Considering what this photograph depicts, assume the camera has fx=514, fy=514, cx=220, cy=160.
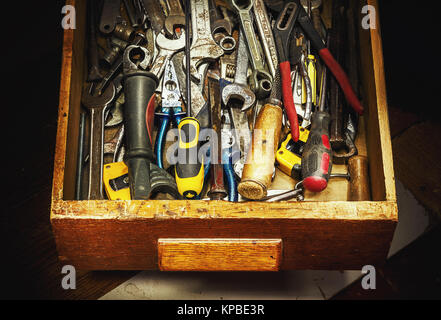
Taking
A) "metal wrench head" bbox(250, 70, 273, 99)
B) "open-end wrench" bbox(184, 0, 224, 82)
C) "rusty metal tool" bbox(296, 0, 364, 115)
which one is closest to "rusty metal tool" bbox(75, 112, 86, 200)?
"open-end wrench" bbox(184, 0, 224, 82)

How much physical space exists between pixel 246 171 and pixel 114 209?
23 centimetres

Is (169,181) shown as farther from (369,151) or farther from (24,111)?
(24,111)

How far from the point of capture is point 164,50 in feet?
3.58

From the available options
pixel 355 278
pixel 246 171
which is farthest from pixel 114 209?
pixel 355 278

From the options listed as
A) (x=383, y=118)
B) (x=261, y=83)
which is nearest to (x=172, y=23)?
(x=261, y=83)

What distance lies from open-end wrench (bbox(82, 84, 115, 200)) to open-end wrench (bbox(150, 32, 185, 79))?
0.10 m

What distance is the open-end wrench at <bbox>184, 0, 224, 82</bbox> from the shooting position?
1.08 m

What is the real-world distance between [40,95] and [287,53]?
619mm

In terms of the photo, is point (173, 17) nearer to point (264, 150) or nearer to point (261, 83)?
point (261, 83)

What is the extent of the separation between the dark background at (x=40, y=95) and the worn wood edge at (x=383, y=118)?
32 centimetres

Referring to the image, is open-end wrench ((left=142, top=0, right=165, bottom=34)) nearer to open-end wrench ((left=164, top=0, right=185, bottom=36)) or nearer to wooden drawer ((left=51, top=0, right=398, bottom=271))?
open-end wrench ((left=164, top=0, right=185, bottom=36))

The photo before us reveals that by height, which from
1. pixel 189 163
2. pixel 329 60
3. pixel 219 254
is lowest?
pixel 219 254

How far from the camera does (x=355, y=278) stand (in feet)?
3.58
